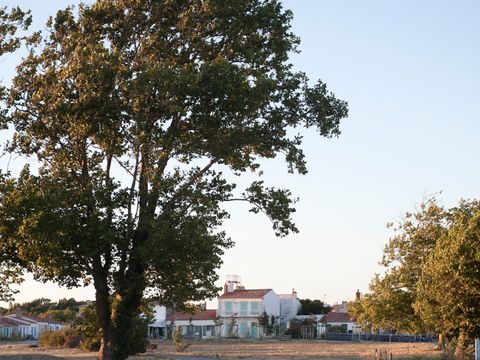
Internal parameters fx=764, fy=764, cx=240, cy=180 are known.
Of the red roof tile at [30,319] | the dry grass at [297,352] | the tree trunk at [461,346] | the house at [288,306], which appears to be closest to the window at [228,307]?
the house at [288,306]

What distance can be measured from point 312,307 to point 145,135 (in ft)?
339

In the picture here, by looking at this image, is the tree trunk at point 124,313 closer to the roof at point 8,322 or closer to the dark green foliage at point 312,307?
the roof at point 8,322

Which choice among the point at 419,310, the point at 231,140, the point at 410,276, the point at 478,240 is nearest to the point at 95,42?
the point at 231,140

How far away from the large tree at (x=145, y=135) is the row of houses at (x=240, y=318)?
75.5m

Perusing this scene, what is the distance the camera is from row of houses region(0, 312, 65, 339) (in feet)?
335

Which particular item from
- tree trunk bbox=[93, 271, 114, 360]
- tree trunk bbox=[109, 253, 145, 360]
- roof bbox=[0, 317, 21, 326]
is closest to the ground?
tree trunk bbox=[93, 271, 114, 360]

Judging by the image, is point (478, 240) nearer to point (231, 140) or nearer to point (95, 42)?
point (231, 140)

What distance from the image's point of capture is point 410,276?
4731cm

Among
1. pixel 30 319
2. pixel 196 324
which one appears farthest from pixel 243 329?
pixel 30 319

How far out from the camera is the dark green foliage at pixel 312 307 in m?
122

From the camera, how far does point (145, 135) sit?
2397 centimetres

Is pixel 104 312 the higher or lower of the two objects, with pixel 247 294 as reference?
lower

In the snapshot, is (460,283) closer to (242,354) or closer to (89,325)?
(89,325)

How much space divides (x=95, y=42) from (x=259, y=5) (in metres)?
5.99
